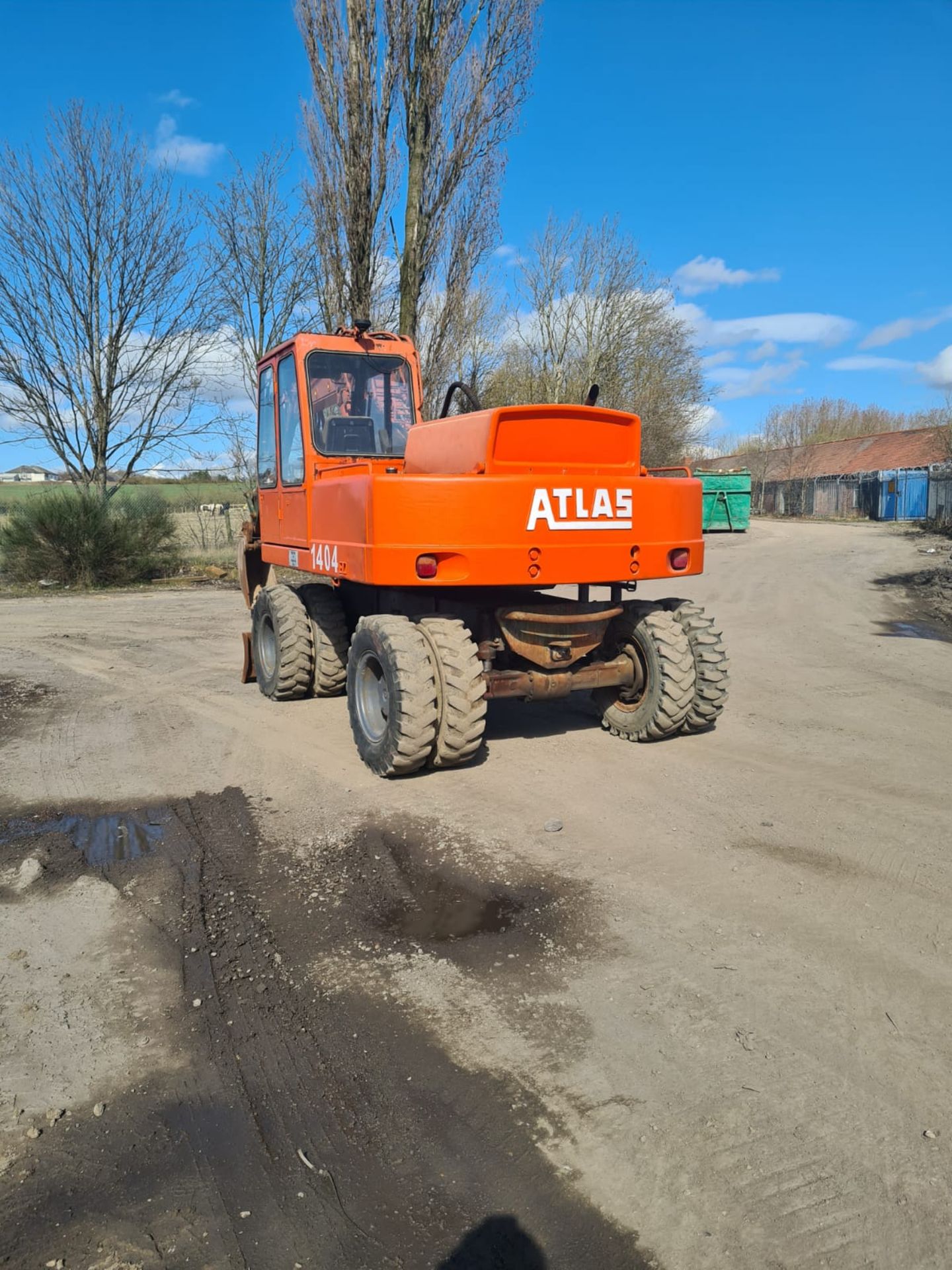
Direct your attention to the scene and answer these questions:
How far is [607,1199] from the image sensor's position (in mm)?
2193

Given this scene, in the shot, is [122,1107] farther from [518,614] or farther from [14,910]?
[518,614]

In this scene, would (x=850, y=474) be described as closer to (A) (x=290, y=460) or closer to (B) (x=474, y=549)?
(A) (x=290, y=460)

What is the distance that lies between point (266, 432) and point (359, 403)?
1.14 meters

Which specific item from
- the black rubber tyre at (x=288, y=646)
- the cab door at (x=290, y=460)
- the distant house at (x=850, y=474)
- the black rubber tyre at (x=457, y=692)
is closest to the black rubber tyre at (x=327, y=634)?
the black rubber tyre at (x=288, y=646)

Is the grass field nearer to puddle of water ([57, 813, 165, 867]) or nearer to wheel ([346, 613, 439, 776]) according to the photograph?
wheel ([346, 613, 439, 776])

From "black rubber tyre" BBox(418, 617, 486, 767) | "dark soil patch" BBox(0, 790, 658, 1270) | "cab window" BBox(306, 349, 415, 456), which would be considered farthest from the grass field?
"dark soil patch" BBox(0, 790, 658, 1270)

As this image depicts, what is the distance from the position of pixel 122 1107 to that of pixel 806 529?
103 feet

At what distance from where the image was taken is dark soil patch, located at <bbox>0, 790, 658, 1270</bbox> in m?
2.08

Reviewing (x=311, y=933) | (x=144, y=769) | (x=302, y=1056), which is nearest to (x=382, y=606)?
(x=144, y=769)

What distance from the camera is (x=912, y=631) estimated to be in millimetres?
11016

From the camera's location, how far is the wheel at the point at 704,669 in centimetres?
602

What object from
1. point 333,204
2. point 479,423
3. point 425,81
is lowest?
point 479,423

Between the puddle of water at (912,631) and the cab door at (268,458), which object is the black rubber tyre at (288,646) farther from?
the puddle of water at (912,631)

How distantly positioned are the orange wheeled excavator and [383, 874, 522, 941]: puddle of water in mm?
1356
